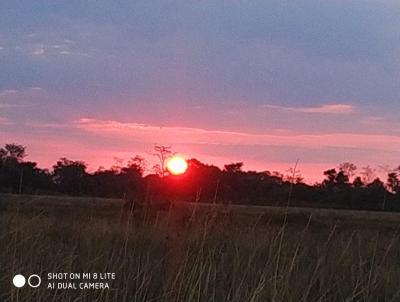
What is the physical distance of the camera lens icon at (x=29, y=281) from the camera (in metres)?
4.69

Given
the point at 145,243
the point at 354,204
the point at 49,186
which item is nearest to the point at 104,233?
the point at 145,243

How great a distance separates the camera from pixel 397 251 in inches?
368

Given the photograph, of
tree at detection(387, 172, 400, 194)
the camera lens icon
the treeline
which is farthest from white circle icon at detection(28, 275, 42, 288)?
tree at detection(387, 172, 400, 194)

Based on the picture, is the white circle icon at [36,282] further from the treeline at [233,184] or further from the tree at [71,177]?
the tree at [71,177]

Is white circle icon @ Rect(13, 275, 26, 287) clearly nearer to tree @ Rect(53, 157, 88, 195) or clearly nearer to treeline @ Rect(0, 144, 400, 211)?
treeline @ Rect(0, 144, 400, 211)

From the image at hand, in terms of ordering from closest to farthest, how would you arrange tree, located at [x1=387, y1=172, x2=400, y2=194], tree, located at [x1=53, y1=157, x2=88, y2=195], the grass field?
the grass field
tree, located at [x1=53, y1=157, x2=88, y2=195]
tree, located at [x1=387, y1=172, x2=400, y2=194]

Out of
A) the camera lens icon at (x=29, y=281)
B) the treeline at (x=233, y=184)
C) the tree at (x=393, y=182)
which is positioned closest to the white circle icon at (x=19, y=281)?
the camera lens icon at (x=29, y=281)

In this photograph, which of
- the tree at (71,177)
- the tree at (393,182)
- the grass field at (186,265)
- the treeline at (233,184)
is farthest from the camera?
the tree at (393,182)

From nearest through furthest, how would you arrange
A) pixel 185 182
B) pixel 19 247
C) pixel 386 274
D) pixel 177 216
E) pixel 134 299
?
pixel 134 299 < pixel 19 247 < pixel 386 274 < pixel 177 216 < pixel 185 182

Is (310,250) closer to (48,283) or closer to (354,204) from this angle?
(48,283)

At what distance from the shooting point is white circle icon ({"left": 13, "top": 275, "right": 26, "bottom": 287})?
4.68m

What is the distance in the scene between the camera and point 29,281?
478cm

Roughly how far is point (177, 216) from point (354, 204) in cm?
6235

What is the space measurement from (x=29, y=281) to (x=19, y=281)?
0.08 meters
